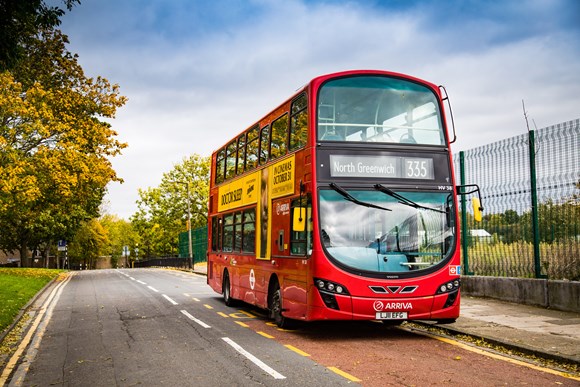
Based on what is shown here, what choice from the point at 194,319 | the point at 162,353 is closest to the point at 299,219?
the point at 162,353

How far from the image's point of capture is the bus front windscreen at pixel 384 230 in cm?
1002

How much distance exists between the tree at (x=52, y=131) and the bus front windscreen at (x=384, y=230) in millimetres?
18265

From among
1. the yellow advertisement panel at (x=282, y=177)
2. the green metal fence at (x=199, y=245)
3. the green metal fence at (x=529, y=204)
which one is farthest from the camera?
the green metal fence at (x=199, y=245)

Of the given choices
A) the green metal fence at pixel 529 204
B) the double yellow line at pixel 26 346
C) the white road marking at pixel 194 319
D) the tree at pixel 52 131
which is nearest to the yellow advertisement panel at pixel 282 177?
the white road marking at pixel 194 319

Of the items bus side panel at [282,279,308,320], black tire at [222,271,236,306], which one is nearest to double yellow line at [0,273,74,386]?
bus side panel at [282,279,308,320]

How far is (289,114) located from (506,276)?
265 inches

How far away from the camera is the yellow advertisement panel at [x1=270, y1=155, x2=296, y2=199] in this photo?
37.4 feet

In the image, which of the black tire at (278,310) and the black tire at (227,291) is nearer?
the black tire at (278,310)

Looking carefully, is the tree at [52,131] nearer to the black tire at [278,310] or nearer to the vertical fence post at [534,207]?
the black tire at [278,310]

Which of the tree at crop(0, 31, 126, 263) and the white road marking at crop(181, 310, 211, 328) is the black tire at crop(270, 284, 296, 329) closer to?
the white road marking at crop(181, 310, 211, 328)

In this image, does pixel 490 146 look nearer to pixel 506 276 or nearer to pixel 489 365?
pixel 506 276

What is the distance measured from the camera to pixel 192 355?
9266 mm

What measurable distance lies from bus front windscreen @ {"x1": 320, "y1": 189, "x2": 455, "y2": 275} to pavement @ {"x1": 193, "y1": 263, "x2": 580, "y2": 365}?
5.17 ft

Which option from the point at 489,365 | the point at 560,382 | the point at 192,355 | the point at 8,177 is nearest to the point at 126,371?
the point at 192,355
